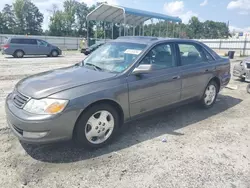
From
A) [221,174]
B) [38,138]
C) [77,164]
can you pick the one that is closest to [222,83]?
[221,174]

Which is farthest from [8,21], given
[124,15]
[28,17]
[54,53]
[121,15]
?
[124,15]

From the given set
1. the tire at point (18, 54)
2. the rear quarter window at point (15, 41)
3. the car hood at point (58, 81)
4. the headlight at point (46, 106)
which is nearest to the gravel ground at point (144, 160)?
the headlight at point (46, 106)

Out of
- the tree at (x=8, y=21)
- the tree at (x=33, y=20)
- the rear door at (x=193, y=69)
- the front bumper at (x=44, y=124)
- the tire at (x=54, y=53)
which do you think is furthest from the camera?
the tree at (x=33, y=20)

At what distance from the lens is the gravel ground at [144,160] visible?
2643 millimetres

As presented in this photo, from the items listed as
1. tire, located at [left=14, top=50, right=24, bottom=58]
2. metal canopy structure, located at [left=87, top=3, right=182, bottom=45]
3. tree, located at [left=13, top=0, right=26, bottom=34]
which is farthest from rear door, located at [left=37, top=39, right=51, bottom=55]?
tree, located at [left=13, top=0, right=26, bottom=34]

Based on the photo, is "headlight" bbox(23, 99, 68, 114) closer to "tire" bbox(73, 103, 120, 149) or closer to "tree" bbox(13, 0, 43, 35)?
"tire" bbox(73, 103, 120, 149)

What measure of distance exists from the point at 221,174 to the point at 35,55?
64.3ft

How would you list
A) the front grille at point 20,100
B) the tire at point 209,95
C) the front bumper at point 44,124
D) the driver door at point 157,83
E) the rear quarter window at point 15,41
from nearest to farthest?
the front bumper at point 44,124, the front grille at point 20,100, the driver door at point 157,83, the tire at point 209,95, the rear quarter window at point 15,41

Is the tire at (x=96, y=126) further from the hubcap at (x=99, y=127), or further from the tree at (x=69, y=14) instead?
the tree at (x=69, y=14)

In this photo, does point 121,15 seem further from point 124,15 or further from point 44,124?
point 44,124

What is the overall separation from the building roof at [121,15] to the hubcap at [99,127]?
18.7 meters

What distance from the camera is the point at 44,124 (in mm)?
2752

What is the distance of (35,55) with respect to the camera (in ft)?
64.1

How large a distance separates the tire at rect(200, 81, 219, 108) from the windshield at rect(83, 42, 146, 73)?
2.11 metres
